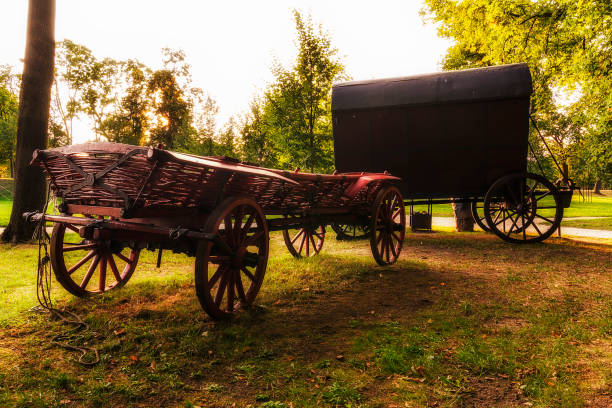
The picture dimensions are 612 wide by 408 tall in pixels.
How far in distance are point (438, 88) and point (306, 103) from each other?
6.99 meters

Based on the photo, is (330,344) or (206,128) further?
(206,128)

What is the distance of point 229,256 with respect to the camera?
319cm

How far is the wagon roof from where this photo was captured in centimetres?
673

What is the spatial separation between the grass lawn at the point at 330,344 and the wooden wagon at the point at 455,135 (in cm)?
248

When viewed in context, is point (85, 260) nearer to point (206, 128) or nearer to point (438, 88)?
point (438, 88)

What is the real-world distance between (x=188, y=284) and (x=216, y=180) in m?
1.95

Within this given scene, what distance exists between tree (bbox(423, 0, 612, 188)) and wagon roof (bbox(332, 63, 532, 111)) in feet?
8.37

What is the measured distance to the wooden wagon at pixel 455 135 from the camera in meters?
6.89

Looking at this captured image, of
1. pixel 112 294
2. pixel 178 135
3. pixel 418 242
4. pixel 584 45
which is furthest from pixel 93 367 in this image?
pixel 178 135

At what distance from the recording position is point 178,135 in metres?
30.4

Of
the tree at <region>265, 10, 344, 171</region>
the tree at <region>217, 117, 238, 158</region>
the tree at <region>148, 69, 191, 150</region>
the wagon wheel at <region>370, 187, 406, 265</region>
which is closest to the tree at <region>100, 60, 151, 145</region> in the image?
the tree at <region>148, 69, 191, 150</region>

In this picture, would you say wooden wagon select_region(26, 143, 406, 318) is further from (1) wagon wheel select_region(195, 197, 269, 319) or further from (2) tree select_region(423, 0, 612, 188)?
(2) tree select_region(423, 0, 612, 188)

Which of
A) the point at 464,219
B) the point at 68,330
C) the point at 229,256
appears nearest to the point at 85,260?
the point at 68,330

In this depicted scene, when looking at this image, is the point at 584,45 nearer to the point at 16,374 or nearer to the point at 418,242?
the point at 418,242
